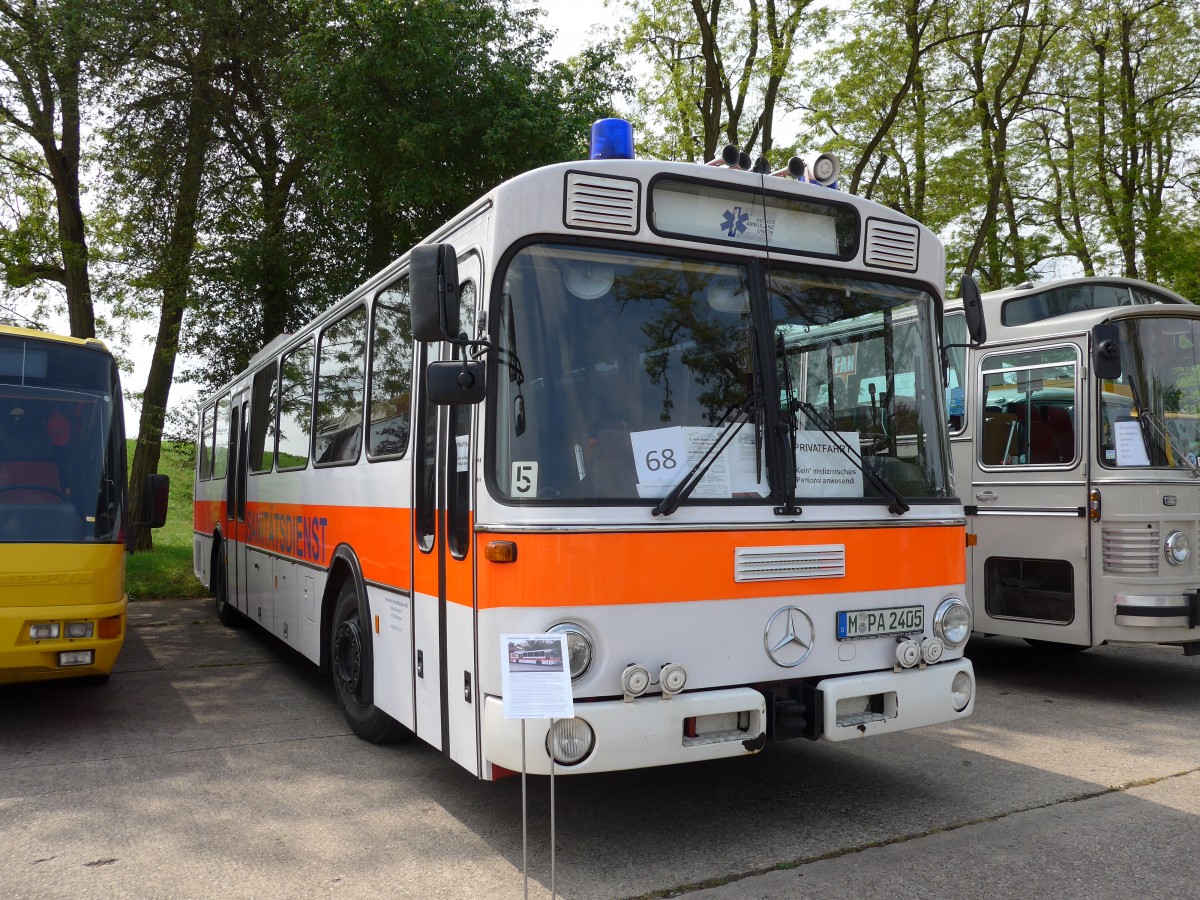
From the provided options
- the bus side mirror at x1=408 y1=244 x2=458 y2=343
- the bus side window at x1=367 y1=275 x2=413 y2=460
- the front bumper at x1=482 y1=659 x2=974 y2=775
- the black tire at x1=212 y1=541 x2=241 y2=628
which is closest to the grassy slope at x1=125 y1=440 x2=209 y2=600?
the black tire at x1=212 y1=541 x2=241 y2=628

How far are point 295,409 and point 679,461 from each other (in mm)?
4809

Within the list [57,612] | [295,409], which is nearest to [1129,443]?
[295,409]

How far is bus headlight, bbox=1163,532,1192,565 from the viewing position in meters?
7.40

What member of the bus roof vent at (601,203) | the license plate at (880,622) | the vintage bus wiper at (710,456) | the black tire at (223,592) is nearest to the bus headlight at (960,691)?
the license plate at (880,622)

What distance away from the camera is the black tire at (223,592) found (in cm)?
1160

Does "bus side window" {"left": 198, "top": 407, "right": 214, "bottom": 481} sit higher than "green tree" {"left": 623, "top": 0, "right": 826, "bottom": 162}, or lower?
lower

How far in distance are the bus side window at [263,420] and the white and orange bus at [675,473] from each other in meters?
4.00

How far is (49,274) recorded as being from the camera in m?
17.6

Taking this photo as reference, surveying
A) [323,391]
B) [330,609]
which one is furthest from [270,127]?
[330,609]

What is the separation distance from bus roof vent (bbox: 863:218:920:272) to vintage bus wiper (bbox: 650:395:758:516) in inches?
46.7

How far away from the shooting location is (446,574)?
480 centimetres

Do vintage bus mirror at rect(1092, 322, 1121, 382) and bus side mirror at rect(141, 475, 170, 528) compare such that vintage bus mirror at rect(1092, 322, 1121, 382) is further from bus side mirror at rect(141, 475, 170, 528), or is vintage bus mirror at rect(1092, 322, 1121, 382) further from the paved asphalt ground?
bus side mirror at rect(141, 475, 170, 528)

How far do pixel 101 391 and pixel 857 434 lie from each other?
5.20m

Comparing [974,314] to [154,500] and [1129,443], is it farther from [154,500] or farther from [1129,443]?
[154,500]
